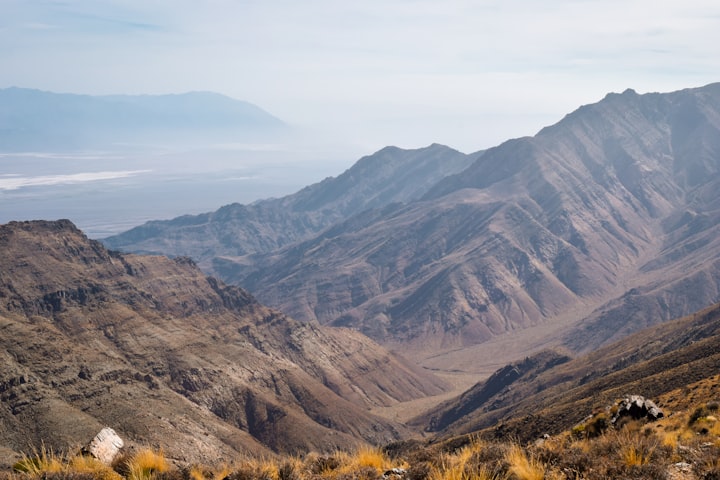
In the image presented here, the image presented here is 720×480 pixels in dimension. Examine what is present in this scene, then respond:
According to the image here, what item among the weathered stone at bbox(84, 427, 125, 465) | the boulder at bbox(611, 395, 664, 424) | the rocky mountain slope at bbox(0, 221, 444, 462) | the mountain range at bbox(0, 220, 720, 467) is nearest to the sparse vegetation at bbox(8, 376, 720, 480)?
the weathered stone at bbox(84, 427, 125, 465)

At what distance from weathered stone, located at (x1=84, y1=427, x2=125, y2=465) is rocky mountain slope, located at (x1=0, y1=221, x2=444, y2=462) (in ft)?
149

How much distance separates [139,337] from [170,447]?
33.8 metres

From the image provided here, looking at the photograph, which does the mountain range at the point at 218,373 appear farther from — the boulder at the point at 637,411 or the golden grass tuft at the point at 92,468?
the golden grass tuft at the point at 92,468

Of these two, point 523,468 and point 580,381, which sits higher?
point 523,468

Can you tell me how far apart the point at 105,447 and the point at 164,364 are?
250 feet

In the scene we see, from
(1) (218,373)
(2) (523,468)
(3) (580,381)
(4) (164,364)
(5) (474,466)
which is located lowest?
(3) (580,381)

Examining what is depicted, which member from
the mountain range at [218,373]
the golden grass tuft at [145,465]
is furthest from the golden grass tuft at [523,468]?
the mountain range at [218,373]

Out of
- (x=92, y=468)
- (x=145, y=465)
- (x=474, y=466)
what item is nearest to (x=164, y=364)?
(x=92, y=468)

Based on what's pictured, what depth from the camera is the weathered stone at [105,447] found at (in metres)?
15.2

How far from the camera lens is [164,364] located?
86875 millimetres

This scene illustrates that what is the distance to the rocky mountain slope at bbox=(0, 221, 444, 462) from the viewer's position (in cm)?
6284

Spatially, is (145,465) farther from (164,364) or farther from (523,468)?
(164,364)

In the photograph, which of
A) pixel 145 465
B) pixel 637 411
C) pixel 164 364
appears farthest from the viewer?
pixel 164 364

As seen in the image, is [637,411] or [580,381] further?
[580,381]
